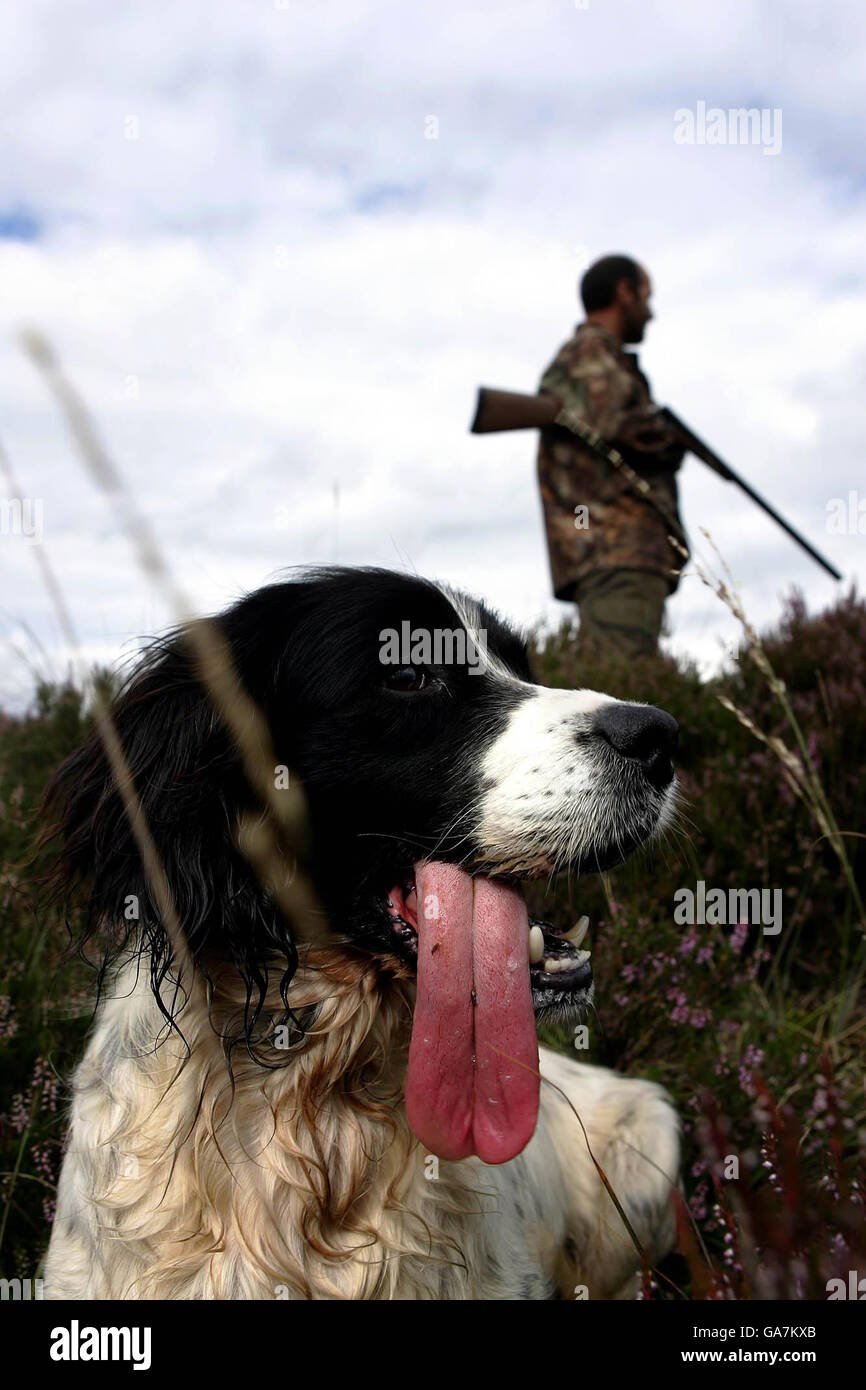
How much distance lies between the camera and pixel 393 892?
2326 millimetres

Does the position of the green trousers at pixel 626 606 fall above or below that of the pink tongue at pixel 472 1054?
above

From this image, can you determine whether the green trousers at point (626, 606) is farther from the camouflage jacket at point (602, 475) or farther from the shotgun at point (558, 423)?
the shotgun at point (558, 423)

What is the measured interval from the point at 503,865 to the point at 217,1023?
670 mm

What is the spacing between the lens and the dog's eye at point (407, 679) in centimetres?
242

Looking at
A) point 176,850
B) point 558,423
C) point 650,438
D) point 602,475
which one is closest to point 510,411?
point 558,423

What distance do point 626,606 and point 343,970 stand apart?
17.4ft

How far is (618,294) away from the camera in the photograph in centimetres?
770

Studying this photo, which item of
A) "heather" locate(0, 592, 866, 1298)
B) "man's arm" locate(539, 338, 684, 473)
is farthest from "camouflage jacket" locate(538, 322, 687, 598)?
"heather" locate(0, 592, 866, 1298)

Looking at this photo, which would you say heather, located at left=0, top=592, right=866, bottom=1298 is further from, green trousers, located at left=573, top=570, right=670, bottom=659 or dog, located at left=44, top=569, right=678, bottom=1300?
green trousers, located at left=573, top=570, right=670, bottom=659

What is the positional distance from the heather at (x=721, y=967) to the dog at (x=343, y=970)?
0.32m

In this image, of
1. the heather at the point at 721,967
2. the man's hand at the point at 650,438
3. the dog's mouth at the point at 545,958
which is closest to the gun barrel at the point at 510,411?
the man's hand at the point at 650,438

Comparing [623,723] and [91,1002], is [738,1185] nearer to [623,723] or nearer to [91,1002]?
[623,723]

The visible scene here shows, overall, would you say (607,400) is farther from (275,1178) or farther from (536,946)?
(275,1178)

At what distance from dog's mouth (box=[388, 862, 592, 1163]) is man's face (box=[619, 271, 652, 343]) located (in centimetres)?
651
